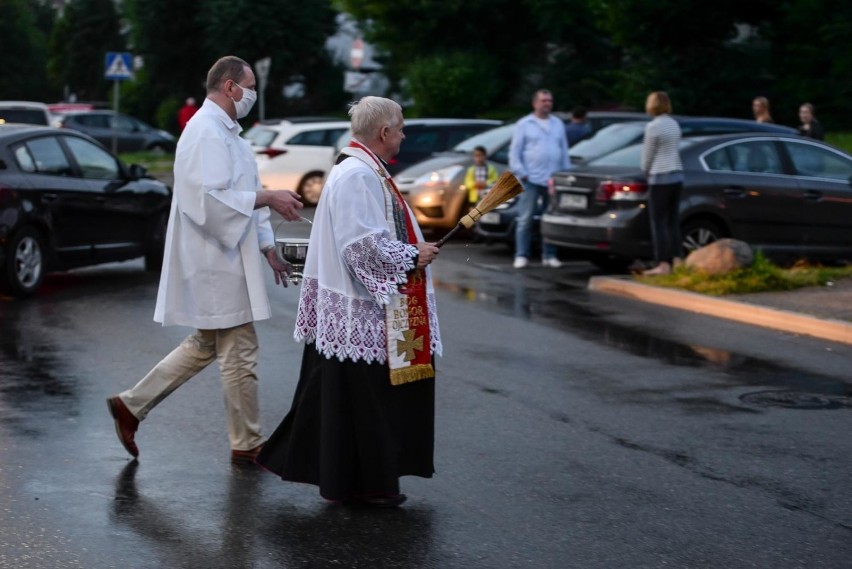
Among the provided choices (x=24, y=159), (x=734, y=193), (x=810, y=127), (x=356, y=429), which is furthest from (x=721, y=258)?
(x=356, y=429)

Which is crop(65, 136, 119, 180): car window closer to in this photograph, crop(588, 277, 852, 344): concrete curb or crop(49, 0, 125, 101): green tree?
crop(588, 277, 852, 344): concrete curb

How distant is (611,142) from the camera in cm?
1831

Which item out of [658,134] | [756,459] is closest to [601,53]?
[658,134]

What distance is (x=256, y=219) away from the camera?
7316mm

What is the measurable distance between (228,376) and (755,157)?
392 inches

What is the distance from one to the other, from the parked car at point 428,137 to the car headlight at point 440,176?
344cm

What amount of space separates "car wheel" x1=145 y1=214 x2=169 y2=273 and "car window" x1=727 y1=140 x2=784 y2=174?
5.78 metres

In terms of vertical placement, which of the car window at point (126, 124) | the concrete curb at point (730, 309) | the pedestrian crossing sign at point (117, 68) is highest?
the pedestrian crossing sign at point (117, 68)

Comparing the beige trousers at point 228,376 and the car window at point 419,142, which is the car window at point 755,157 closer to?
the car window at point 419,142

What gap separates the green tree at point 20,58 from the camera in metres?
80.2

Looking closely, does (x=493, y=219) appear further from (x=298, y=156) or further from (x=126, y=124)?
(x=126, y=124)

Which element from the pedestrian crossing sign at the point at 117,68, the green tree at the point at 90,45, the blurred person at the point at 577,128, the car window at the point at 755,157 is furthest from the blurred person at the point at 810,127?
the green tree at the point at 90,45

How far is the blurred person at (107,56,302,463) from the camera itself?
709 centimetres

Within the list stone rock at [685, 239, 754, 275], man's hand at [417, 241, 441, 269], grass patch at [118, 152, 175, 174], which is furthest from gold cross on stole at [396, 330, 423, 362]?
grass patch at [118, 152, 175, 174]
